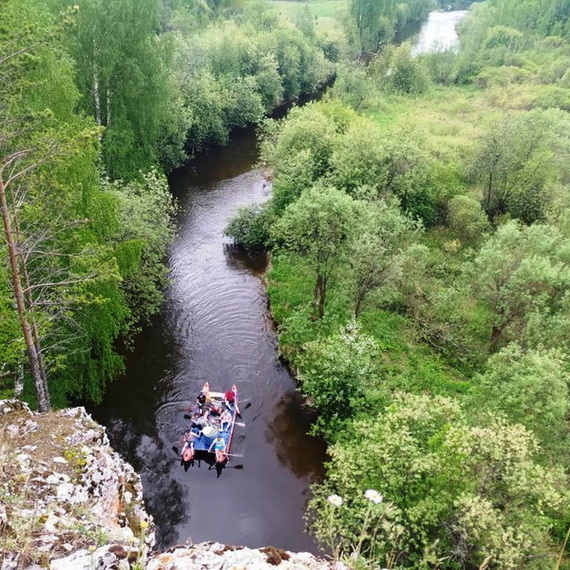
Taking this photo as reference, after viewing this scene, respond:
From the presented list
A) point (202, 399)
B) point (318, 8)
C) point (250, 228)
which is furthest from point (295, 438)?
point (318, 8)

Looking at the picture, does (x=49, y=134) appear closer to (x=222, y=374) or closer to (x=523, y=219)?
(x=222, y=374)

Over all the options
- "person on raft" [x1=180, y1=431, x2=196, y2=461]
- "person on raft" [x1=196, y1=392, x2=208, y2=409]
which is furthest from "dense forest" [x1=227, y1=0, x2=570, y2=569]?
"person on raft" [x1=180, y1=431, x2=196, y2=461]

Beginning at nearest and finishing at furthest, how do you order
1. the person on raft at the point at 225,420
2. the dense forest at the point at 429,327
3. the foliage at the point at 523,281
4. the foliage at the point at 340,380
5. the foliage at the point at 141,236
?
1. the dense forest at the point at 429,327
2. the foliage at the point at 340,380
3. the foliage at the point at 523,281
4. the person on raft at the point at 225,420
5. the foliage at the point at 141,236

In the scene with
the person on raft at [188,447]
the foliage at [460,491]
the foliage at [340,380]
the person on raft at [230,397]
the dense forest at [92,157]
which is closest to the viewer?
the foliage at [460,491]

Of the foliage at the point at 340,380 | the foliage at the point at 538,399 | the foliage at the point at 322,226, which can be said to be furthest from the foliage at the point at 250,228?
the foliage at the point at 538,399

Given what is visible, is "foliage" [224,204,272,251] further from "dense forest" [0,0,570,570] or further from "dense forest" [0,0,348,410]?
"dense forest" [0,0,348,410]

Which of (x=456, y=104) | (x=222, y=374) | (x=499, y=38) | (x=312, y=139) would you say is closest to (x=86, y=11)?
(x=312, y=139)

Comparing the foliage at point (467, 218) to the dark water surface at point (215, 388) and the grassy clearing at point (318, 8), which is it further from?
the grassy clearing at point (318, 8)
